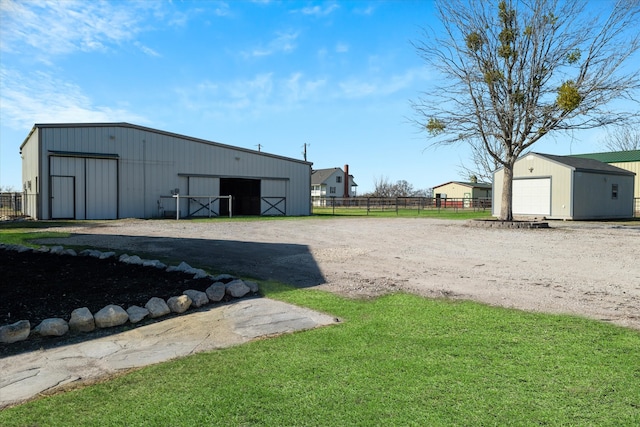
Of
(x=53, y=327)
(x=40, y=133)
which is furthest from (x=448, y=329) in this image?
(x=40, y=133)

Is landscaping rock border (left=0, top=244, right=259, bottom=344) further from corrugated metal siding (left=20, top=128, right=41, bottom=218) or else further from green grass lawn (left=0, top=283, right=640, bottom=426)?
corrugated metal siding (left=20, top=128, right=41, bottom=218)

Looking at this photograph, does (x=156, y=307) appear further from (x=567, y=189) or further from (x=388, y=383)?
(x=567, y=189)

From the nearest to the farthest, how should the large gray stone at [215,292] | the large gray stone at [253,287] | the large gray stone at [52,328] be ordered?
the large gray stone at [52,328] → the large gray stone at [215,292] → the large gray stone at [253,287]

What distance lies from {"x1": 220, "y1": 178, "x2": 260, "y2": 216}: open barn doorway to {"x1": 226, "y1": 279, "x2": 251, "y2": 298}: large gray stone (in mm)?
20546

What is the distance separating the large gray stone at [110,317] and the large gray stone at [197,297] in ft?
2.36

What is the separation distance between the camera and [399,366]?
9.57 feet

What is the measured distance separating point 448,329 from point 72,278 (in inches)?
183

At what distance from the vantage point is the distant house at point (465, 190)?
178ft

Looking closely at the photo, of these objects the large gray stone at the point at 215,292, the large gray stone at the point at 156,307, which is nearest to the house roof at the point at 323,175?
the large gray stone at the point at 215,292

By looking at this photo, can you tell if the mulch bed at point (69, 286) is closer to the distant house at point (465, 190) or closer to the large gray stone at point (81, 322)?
the large gray stone at point (81, 322)

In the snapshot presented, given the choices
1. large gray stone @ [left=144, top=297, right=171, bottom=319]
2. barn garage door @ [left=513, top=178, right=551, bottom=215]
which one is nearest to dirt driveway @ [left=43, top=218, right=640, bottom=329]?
large gray stone @ [left=144, top=297, right=171, bottom=319]

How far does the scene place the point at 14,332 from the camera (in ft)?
11.3

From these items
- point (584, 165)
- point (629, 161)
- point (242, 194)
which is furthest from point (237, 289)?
point (629, 161)

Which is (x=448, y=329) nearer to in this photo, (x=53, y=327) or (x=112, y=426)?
(x=112, y=426)
